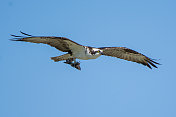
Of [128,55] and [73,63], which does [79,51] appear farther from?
[128,55]

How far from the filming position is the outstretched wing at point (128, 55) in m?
17.6

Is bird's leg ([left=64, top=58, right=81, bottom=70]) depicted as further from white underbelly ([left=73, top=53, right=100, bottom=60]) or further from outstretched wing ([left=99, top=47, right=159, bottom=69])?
outstretched wing ([left=99, top=47, right=159, bottom=69])

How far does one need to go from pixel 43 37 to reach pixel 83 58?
2.50m

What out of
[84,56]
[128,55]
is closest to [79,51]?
[84,56]

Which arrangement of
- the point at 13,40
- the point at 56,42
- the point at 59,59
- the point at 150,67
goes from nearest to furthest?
the point at 13,40
the point at 56,42
the point at 59,59
the point at 150,67

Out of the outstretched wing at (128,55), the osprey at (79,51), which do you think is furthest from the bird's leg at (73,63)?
the outstretched wing at (128,55)

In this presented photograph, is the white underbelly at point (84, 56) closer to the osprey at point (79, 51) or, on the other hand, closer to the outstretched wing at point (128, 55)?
the osprey at point (79, 51)

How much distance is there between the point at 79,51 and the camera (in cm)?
1623

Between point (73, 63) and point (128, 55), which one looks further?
point (128, 55)

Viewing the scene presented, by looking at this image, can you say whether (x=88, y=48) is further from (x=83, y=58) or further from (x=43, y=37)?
(x=43, y=37)

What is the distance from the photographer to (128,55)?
60.2ft

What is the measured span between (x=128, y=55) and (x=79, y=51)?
3.35 m

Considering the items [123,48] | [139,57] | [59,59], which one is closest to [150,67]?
[139,57]

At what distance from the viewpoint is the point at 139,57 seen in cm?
1842
